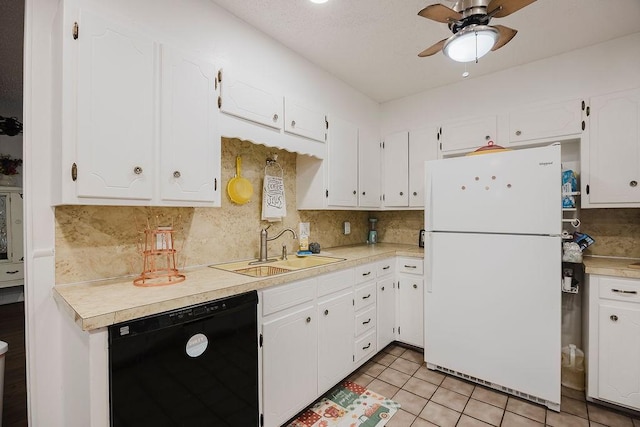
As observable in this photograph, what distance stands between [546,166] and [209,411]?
7.75ft

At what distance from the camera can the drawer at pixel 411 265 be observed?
2676 mm

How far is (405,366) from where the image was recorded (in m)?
2.51

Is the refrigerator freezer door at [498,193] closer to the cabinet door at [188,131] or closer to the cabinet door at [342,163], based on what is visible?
the cabinet door at [342,163]

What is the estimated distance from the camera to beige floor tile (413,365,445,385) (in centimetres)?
231

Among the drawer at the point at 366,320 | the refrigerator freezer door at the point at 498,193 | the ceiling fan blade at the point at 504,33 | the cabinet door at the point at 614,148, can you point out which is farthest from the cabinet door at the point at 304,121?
the cabinet door at the point at 614,148

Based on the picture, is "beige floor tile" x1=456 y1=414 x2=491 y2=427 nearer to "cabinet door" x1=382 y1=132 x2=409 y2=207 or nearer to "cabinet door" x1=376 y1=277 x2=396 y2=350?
"cabinet door" x1=376 y1=277 x2=396 y2=350

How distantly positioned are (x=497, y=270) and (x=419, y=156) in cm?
141

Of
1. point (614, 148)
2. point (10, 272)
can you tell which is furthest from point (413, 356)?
point (10, 272)

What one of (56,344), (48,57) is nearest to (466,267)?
(56,344)

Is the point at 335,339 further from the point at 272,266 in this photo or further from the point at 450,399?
the point at 450,399

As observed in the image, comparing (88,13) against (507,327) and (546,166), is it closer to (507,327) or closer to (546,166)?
(546,166)

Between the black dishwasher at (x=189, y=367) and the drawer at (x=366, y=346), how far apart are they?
3.26 feet

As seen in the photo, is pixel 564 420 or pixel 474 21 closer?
pixel 474 21

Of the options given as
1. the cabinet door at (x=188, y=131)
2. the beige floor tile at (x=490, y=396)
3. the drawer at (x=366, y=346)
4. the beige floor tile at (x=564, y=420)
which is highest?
the cabinet door at (x=188, y=131)
